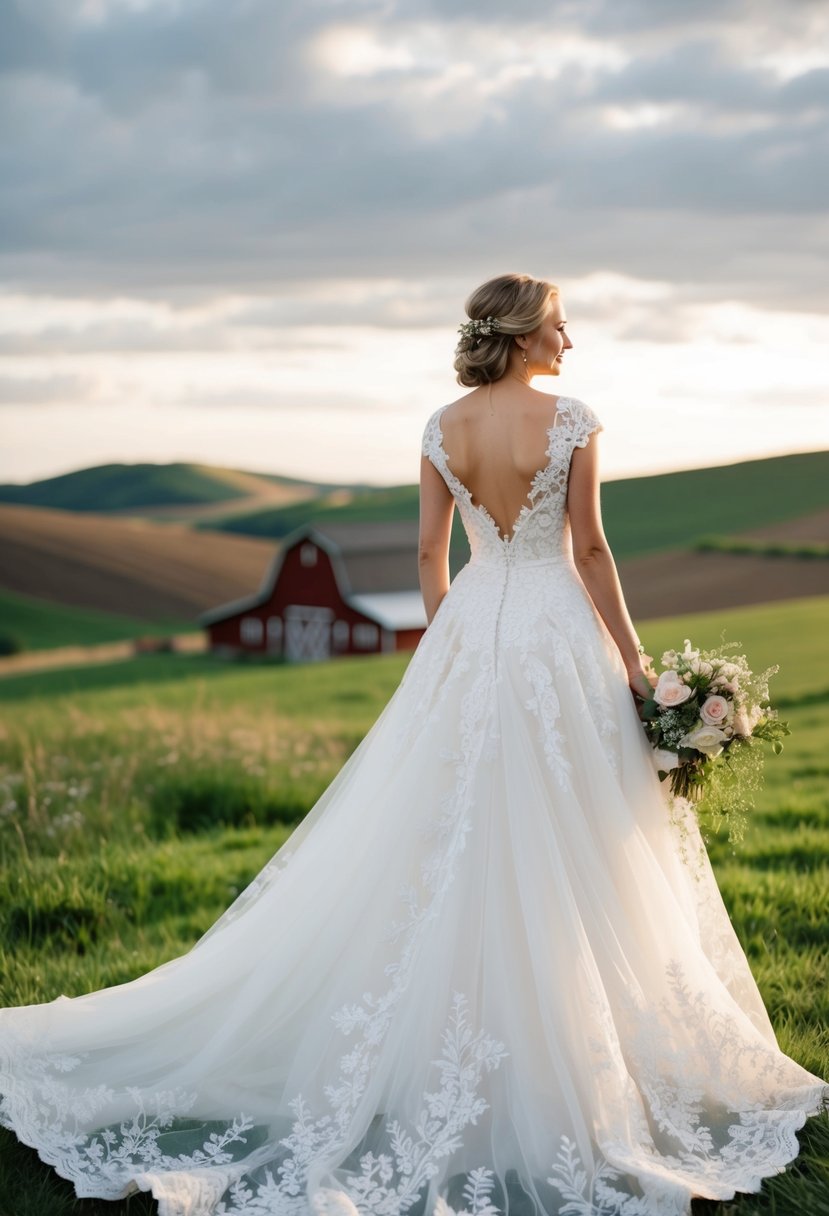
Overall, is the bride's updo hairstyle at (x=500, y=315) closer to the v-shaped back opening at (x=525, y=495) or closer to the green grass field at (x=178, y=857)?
the v-shaped back opening at (x=525, y=495)

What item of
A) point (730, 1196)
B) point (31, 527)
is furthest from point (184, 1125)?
point (31, 527)

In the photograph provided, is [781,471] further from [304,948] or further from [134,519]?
[304,948]

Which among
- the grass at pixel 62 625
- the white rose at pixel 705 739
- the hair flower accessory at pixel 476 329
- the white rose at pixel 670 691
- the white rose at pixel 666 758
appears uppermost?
the hair flower accessory at pixel 476 329

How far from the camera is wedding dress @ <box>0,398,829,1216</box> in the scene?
14.3 feet

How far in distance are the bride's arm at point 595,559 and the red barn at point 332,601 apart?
46.7 meters

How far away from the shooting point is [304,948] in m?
5.05

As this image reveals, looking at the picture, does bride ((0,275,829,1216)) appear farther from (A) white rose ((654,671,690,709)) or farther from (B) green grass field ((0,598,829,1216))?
(B) green grass field ((0,598,829,1216))

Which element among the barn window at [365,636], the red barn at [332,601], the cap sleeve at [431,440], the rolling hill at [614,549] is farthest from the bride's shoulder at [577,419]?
the barn window at [365,636]

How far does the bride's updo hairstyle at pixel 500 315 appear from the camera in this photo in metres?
5.02

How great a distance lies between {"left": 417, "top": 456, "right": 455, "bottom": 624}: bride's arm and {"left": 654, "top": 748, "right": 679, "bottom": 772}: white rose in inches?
48.8

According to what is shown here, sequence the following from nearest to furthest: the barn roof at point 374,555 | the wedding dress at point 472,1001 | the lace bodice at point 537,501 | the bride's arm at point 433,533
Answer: the wedding dress at point 472,1001, the lace bodice at point 537,501, the bride's arm at point 433,533, the barn roof at point 374,555

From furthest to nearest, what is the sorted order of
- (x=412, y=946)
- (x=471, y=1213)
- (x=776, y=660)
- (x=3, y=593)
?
(x=3, y=593) → (x=776, y=660) → (x=412, y=946) → (x=471, y=1213)

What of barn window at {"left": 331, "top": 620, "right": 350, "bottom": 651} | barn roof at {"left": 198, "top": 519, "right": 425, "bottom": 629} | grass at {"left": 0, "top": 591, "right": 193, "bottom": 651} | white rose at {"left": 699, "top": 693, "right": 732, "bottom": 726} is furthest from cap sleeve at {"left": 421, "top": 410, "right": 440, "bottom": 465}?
grass at {"left": 0, "top": 591, "right": 193, "bottom": 651}

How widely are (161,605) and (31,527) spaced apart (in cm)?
959
